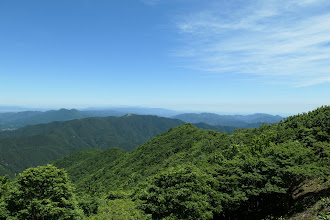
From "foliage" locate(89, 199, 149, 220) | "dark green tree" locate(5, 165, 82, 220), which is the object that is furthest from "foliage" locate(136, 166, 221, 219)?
"dark green tree" locate(5, 165, 82, 220)

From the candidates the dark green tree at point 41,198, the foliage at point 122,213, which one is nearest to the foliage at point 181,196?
the foliage at point 122,213

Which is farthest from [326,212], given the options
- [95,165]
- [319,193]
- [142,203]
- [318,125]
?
[95,165]

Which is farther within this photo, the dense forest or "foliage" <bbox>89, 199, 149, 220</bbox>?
"foliage" <bbox>89, 199, 149, 220</bbox>

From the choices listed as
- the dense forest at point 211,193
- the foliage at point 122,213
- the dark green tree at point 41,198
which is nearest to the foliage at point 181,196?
the dense forest at point 211,193

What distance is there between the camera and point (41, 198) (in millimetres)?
22406

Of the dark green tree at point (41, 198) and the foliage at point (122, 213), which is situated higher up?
the dark green tree at point (41, 198)

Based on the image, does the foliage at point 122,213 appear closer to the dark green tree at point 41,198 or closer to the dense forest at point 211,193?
the dense forest at point 211,193

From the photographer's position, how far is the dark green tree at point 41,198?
2133cm

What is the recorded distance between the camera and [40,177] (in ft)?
74.0

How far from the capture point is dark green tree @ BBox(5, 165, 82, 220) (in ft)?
70.0

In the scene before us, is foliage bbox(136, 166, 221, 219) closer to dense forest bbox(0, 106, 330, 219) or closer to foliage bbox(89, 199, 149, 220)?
dense forest bbox(0, 106, 330, 219)

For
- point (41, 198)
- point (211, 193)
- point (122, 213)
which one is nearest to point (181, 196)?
point (211, 193)

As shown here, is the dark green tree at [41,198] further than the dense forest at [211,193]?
Yes

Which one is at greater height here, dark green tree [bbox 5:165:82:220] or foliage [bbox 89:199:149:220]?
dark green tree [bbox 5:165:82:220]
